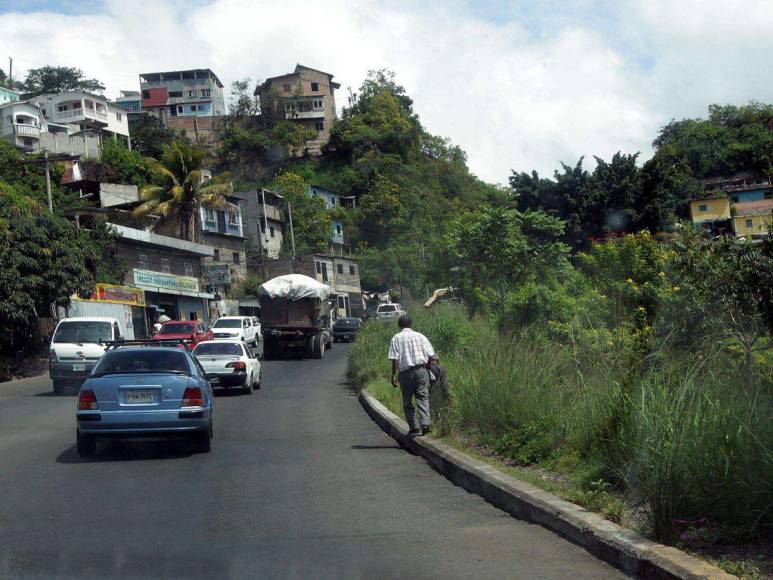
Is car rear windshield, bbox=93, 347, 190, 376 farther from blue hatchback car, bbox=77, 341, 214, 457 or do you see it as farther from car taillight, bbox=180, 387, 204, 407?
car taillight, bbox=180, 387, 204, 407

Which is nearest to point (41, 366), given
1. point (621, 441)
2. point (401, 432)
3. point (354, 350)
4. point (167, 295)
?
point (354, 350)

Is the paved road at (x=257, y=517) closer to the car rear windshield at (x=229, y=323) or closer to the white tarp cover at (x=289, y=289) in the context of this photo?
the white tarp cover at (x=289, y=289)

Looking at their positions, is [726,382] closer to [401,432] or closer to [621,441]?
[621,441]

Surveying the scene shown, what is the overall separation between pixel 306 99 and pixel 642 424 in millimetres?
105970

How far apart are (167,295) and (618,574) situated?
5410cm

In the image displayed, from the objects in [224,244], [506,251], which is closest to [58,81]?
[224,244]

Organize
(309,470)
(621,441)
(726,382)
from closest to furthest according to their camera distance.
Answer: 1. (726,382)
2. (621,441)
3. (309,470)

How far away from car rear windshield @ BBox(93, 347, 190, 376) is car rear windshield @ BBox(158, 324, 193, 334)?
23497mm

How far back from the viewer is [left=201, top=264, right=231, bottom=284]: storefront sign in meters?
64.6

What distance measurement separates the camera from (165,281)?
55.8 metres

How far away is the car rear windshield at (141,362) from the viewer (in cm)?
1255

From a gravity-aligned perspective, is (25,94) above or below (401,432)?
above

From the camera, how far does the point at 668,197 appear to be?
4500cm

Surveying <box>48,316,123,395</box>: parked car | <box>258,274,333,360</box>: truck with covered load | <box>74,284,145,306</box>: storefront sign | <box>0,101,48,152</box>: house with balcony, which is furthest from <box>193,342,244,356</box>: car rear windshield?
<box>0,101,48,152</box>: house with balcony
